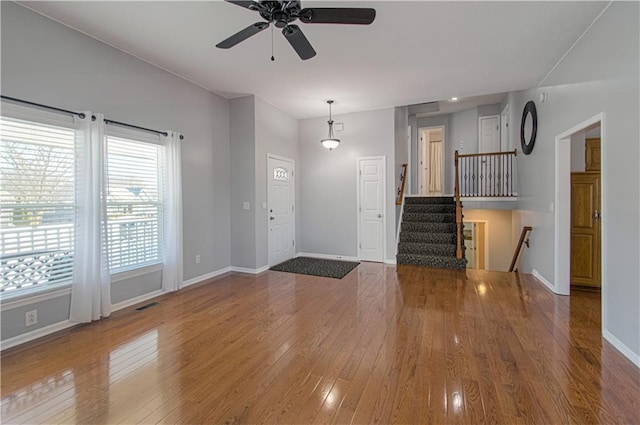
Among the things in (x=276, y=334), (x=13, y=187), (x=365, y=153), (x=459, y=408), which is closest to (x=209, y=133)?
(x=13, y=187)

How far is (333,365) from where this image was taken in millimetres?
2330

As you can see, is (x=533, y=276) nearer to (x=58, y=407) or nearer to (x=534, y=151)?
(x=534, y=151)

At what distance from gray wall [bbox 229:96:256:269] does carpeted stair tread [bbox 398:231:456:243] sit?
121 inches

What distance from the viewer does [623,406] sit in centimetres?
186

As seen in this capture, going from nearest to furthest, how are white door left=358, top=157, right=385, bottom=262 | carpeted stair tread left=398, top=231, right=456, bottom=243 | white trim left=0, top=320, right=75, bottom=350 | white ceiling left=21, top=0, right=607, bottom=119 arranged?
1. white trim left=0, top=320, right=75, bottom=350
2. white ceiling left=21, top=0, right=607, bottom=119
3. carpeted stair tread left=398, top=231, right=456, bottom=243
4. white door left=358, top=157, right=385, bottom=262

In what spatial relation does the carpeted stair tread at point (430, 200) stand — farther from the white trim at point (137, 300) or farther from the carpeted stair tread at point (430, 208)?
the white trim at point (137, 300)

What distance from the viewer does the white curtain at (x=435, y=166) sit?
917 cm

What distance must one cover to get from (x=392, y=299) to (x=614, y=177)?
250 cm

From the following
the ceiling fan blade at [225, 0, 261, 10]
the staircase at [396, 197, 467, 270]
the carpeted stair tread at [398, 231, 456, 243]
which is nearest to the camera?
the ceiling fan blade at [225, 0, 261, 10]

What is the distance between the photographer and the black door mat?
517cm

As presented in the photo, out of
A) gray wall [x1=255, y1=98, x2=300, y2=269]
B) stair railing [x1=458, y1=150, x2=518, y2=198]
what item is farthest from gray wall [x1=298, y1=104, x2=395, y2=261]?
stair railing [x1=458, y1=150, x2=518, y2=198]

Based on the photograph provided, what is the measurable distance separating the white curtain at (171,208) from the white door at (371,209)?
11.4ft

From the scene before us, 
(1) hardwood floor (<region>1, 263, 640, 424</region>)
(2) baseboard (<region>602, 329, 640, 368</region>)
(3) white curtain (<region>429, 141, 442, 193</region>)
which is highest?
(3) white curtain (<region>429, 141, 442, 193</region>)

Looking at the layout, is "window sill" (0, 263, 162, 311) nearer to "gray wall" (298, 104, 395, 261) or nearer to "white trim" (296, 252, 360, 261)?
"white trim" (296, 252, 360, 261)
